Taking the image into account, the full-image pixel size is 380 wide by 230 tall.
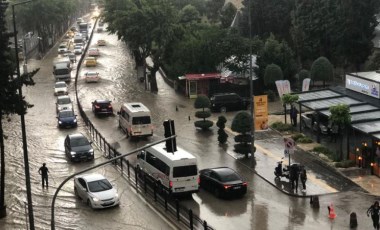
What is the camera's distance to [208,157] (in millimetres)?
44219

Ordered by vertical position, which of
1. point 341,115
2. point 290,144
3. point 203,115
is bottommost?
point 203,115

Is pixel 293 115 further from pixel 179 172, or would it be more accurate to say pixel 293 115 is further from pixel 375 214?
pixel 375 214

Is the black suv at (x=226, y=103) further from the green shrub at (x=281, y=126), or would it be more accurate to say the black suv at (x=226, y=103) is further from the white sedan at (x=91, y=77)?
the white sedan at (x=91, y=77)

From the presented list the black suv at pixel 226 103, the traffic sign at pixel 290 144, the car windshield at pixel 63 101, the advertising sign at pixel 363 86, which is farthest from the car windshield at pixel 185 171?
the car windshield at pixel 63 101

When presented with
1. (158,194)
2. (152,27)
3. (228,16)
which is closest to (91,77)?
(152,27)

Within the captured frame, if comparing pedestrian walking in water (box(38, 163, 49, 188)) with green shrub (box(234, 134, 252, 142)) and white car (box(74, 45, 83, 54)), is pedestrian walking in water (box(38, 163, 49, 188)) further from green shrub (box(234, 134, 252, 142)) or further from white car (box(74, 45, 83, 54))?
white car (box(74, 45, 83, 54))

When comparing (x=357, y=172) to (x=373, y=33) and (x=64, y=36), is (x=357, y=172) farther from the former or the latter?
(x=64, y=36)

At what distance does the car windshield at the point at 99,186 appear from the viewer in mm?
33969

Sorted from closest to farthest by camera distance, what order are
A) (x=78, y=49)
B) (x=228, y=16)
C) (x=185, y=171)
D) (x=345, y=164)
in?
(x=185, y=171) < (x=345, y=164) < (x=78, y=49) < (x=228, y=16)

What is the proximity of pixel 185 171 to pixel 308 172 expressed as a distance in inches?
392

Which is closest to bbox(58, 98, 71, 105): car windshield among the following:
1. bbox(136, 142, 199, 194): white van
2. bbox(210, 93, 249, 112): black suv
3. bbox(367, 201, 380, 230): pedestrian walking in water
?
bbox(210, 93, 249, 112): black suv

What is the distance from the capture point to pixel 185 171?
3409cm

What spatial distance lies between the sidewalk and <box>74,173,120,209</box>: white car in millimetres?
9839

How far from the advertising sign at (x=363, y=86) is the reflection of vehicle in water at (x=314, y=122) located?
3206 millimetres
